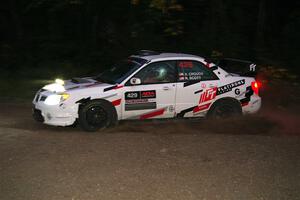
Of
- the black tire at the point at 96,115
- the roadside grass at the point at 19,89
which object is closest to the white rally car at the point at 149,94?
the black tire at the point at 96,115

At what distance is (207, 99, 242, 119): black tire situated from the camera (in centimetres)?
1042

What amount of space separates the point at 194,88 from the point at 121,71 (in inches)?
59.7

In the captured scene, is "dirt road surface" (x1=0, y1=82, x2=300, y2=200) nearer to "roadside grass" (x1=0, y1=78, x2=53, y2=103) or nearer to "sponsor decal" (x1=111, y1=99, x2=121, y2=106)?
"sponsor decal" (x1=111, y1=99, x2=121, y2=106)

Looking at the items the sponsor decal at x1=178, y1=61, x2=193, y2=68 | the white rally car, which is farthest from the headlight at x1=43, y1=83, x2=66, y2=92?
the sponsor decal at x1=178, y1=61, x2=193, y2=68

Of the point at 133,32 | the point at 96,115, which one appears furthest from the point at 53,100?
the point at 133,32

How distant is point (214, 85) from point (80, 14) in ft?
36.4

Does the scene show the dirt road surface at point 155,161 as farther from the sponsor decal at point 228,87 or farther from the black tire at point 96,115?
the sponsor decal at point 228,87

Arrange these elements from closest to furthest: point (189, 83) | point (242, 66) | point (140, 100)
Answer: point (140, 100)
point (189, 83)
point (242, 66)

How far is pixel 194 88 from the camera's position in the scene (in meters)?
10.2

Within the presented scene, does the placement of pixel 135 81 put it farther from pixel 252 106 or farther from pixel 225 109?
pixel 252 106

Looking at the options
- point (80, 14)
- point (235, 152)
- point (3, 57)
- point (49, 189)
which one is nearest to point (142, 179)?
point (49, 189)

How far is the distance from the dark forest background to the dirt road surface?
21.9 ft

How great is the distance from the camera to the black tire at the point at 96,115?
31.1 feet

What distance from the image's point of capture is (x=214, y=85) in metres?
10.3
